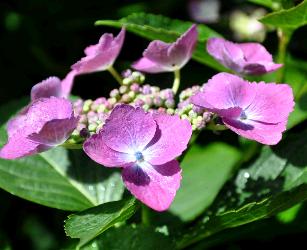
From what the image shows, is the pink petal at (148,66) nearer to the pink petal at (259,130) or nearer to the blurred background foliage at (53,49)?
the pink petal at (259,130)

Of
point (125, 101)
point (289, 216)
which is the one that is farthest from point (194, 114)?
point (289, 216)

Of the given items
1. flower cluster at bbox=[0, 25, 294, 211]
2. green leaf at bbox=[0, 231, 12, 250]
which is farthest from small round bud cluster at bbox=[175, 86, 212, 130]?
green leaf at bbox=[0, 231, 12, 250]

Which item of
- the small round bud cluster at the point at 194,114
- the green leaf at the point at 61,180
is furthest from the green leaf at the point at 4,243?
the small round bud cluster at the point at 194,114

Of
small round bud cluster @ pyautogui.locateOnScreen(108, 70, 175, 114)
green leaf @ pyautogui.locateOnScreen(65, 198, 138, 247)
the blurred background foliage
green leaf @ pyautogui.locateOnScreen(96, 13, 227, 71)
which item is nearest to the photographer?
green leaf @ pyautogui.locateOnScreen(65, 198, 138, 247)

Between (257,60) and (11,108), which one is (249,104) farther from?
(11,108)

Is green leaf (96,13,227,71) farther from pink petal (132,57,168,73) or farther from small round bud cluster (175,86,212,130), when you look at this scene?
small round bud cluster (175,86,212,130)

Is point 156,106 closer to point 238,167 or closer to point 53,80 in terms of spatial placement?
point 53,80
